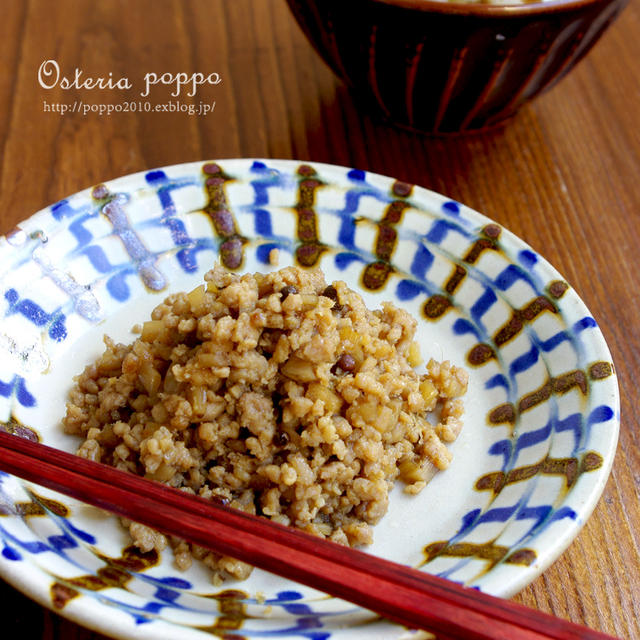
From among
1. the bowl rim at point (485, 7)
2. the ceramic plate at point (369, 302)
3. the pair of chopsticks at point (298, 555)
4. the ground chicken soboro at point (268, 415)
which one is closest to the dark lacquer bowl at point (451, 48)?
the bowl rim at point (485, 7)

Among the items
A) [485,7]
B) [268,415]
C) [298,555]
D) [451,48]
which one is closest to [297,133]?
[451,48]

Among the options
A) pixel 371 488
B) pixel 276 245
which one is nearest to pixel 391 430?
pixel 371 488

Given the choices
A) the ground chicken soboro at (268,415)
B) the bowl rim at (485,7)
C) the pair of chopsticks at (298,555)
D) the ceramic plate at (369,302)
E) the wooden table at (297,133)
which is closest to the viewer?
the pair of chopsticks at (298,555)

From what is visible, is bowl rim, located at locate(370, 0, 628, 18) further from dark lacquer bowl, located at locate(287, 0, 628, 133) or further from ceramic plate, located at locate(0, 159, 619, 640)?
ceramic plate, located at locate(0, 159, 619, 640)

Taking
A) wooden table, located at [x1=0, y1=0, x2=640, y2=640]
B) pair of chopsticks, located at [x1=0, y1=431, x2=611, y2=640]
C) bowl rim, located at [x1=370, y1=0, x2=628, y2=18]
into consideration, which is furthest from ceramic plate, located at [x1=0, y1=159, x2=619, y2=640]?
bowl rim, located at [x1=370, y1=0, x2=628, y2=18]

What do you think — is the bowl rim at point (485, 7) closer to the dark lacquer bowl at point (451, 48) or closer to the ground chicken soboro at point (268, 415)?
the dark lacquer bowl at point (451, 48)

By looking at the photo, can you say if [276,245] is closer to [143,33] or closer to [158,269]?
[158,269]
